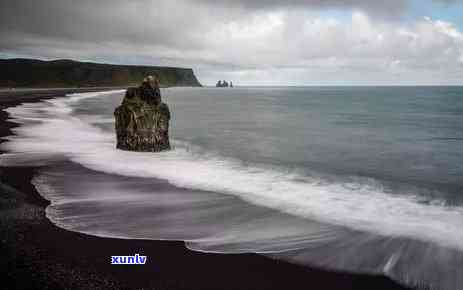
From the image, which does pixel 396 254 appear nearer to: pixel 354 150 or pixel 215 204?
pixel 215 204

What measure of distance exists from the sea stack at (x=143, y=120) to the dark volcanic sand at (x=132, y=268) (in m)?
9.62

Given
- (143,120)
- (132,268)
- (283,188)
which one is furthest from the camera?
(143,120)

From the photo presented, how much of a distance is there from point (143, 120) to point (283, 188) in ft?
25.2

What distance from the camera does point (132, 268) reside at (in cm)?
589

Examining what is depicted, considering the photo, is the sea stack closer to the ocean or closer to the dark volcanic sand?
the ocean

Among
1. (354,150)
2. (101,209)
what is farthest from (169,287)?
(354,150)

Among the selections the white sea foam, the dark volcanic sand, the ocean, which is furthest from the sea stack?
the dark volcanic sand

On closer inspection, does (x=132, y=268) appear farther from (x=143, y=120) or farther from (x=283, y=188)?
(x=143, y=120)

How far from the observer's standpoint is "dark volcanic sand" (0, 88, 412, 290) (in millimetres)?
5398

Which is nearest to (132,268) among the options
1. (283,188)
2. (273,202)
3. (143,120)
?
(273,202)

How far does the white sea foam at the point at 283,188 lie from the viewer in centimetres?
866

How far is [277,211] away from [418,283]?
4.06 metres

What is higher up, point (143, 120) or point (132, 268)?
point (143, 120)

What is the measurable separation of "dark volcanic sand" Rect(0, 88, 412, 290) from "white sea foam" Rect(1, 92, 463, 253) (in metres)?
3.00
